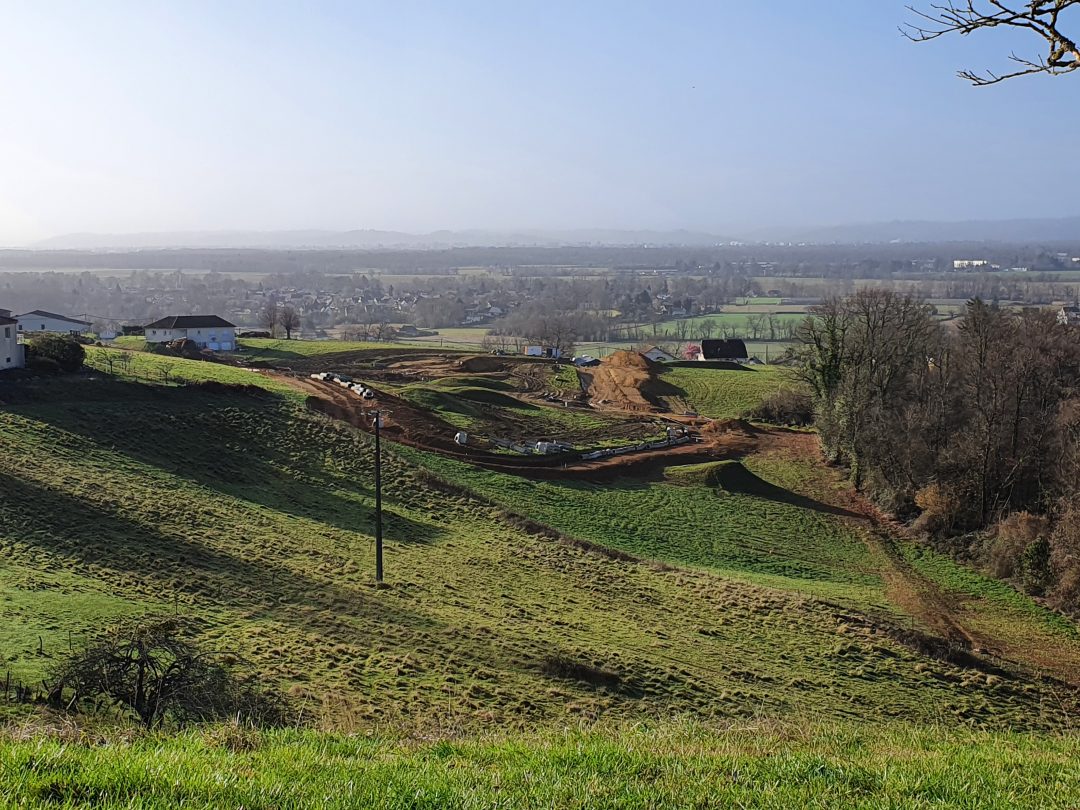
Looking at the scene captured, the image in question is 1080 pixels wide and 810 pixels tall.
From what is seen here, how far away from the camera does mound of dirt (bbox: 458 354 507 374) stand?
263ft

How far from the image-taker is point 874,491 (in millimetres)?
50469

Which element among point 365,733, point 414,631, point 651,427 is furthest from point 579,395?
point 365,733

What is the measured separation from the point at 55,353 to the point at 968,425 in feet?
162

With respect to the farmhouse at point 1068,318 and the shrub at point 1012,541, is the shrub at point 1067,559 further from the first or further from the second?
the farmhouse at point 1068,318

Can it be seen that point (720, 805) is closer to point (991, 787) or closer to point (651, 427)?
point (991, 787)

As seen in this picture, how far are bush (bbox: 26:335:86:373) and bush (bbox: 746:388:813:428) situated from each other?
4639 cm

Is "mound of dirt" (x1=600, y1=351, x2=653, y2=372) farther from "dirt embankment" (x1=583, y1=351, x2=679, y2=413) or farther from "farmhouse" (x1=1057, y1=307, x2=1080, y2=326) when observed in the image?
"farmhouse" (x1=1057, y1=307, x2=1080, y2=326)

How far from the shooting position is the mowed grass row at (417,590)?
70.4 feet

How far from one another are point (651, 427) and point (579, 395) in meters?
13.0

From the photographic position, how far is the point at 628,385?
75875 millimetres

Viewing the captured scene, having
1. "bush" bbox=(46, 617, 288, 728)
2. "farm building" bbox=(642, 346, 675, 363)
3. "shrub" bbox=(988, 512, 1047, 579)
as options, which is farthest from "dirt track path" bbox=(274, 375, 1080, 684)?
"farm building" bbox=(642, 346, 675, 363)

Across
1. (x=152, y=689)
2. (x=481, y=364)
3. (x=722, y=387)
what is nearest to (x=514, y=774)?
(x=152, y=689)

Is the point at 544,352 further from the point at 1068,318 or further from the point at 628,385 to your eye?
the point at 1068,318

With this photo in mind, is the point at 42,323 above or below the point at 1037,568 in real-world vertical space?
above
